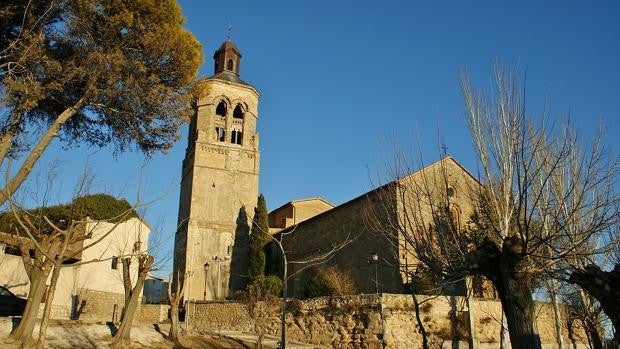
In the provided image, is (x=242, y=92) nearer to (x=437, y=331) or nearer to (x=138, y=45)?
(x=437, y=331)

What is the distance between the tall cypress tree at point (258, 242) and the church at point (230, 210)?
4.65 feet

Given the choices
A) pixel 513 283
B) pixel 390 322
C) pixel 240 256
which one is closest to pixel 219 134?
pixel 240 256

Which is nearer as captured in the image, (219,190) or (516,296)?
(516,296)

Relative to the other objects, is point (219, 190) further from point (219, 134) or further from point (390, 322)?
point (390, 322)

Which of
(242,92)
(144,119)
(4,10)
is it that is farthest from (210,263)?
(4,10)

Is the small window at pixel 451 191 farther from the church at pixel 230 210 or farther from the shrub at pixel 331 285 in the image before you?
the shrub at pixel 331 285

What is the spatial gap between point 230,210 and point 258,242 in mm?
3952

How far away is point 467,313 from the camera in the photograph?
20.9 meters

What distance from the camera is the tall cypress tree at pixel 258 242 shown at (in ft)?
112

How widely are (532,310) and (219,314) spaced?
21381mm

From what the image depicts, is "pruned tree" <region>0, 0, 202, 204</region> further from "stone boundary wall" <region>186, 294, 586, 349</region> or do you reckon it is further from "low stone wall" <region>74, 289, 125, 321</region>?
"low stone wall" <region>74, 289, 125, 321</region>

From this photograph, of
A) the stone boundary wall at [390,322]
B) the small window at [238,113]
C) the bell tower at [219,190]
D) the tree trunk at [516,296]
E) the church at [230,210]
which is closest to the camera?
the tree trunk at [516,296]

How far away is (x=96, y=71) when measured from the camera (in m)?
12.1

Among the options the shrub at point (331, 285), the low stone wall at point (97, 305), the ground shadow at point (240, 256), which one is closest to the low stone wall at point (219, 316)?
the shrub at point (331, 285)
